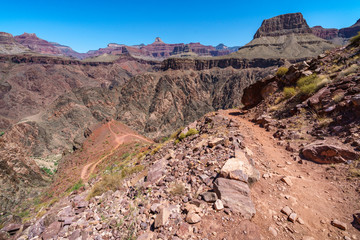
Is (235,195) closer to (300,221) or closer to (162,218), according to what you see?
(300,221)

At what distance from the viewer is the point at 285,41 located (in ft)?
369

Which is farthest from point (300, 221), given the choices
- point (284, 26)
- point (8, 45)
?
point (8, 45)

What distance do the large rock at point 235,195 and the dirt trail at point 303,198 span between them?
0.70ft

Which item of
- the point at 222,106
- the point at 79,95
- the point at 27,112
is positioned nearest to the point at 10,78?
the point at 27,112

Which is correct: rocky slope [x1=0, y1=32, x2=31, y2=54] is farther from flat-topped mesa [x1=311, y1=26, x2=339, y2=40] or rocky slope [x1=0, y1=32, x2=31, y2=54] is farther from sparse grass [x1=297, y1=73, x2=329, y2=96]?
flat-topped mesa [x1=311, y1=26, x2=339, y2=40]

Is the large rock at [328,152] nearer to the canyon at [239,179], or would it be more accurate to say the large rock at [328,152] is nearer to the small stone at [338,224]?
the canyon at [239,179]

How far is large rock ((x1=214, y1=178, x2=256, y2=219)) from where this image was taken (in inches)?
135

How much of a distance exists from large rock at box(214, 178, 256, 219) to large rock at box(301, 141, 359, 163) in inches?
132

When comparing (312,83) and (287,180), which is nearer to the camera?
(287,180)

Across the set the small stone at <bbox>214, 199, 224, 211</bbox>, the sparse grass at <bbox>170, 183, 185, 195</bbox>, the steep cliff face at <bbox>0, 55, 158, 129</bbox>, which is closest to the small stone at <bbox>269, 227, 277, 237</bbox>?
the small stone at <bbox>214, 199, 224, 211</bbox>

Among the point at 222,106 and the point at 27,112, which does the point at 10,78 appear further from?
the point at 222,106

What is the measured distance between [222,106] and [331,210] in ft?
286

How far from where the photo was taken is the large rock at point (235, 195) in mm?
3432

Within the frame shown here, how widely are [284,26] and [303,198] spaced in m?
164
